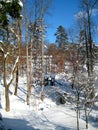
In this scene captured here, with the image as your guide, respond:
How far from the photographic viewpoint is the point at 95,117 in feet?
71.3

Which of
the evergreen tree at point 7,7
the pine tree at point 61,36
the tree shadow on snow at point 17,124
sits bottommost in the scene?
the tree shadow on snow at point 17,124

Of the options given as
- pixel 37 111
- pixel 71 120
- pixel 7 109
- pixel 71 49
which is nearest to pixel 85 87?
pixel 71 120

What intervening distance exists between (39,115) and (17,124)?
407cm

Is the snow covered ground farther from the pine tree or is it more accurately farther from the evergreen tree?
the pine tree

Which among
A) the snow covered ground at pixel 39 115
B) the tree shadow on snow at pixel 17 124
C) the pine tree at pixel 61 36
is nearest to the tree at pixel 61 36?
the pine tree at pixel 61 36

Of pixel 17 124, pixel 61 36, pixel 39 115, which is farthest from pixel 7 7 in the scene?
pixel 61 36

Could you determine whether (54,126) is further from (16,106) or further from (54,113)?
(16,106)

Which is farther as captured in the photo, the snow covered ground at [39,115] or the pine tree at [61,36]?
the pine tree at [61,36]

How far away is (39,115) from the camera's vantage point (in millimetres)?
Result: 21891

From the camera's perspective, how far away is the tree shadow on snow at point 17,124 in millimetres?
17169

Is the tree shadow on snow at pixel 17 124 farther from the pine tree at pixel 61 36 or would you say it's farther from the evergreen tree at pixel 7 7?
the pine tree at pixel 61 36

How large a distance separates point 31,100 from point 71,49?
1528cm

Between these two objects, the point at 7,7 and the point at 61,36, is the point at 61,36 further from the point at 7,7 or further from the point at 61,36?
the point at 7,7

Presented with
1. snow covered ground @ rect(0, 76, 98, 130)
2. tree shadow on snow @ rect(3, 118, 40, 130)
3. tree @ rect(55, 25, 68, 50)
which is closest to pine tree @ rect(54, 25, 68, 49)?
tree @ rect(55, 25, 68, 50)
